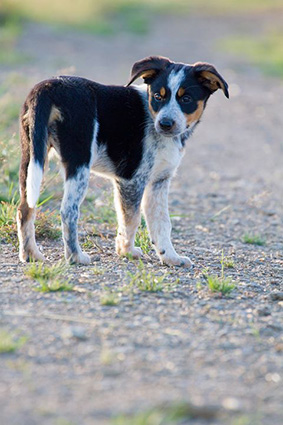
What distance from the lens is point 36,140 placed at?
14.6 ft

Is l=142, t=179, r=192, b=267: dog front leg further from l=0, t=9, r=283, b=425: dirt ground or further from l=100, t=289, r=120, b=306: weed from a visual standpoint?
l=100, t=289, r=120, b=306: weed

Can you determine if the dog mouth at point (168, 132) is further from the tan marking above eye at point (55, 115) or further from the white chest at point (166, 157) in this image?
the tan marking above eye at point (55, 115)

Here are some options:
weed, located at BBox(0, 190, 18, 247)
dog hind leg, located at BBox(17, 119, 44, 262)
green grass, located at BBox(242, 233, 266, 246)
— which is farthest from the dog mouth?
green grass, located at BBox(242, 233, 266, 246)

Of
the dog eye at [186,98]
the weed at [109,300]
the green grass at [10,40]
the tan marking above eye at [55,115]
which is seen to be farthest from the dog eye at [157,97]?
the green grass at [10,40]

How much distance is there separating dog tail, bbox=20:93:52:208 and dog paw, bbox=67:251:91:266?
1.64 ft

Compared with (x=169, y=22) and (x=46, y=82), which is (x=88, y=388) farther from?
(x=169, y=22)

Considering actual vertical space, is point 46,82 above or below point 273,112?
above

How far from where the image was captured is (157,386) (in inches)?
119

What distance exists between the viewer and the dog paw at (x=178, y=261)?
501 centimetres

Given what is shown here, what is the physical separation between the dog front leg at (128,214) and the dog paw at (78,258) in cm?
37

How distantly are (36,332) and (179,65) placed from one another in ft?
7.57

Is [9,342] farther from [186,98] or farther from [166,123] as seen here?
[186,98]

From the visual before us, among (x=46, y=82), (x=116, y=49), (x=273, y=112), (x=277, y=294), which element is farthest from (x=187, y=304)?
(x=116, y=49)

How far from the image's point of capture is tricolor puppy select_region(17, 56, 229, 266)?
4.57 m
